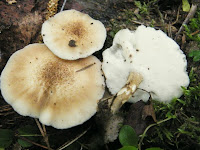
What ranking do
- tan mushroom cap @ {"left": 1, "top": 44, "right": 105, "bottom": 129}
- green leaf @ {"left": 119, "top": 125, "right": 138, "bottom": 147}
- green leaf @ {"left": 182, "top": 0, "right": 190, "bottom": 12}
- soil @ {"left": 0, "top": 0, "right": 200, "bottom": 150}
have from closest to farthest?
green leaf @ {"left": 119, "top": 125, "right": 138, "bottom": 147}, tan mushroom cap @ {"left": 1, "top": 44, "right": 105, "bottom": 129}, soil @ {"left": 0, "top": 0, "right": 200, "bottom": 150}, green leaf @ {"left": 182, "top": 0, "right": 190, "bottom": 12}

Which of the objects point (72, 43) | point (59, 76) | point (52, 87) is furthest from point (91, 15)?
point (52, 87)

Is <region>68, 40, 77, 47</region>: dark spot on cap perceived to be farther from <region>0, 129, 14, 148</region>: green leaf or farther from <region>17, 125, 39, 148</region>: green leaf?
<region>0, 129, 14, 148</region>: green leaf

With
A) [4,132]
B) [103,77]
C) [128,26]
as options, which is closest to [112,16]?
[128,26]

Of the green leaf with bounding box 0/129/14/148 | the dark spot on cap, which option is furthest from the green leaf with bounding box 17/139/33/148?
the dark spot on cap

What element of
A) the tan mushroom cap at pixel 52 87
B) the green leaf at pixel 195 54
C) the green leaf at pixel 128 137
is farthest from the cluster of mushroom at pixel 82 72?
the green leaf at pixel 128 137

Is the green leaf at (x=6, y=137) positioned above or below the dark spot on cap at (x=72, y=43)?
below

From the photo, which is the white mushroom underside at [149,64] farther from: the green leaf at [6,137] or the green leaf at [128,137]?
the green leaf at [6,137]

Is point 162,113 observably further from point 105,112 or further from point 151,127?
point 105,112
